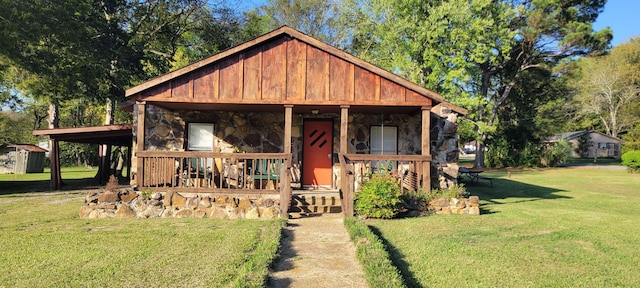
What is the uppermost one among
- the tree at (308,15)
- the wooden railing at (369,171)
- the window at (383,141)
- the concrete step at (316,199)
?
the tree at (308,15)

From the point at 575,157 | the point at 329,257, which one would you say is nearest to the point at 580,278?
the point at 329,257

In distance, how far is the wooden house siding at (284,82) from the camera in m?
8.59

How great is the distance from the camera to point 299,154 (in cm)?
1070

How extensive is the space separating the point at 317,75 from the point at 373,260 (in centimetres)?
538

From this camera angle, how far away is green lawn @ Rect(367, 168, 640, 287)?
14.1 ft

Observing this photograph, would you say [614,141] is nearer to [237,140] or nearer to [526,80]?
[526,80]

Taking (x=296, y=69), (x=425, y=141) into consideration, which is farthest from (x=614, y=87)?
(x=296, y=69)

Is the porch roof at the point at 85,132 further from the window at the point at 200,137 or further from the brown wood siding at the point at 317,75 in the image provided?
the brown wood siding at the point at 317,75

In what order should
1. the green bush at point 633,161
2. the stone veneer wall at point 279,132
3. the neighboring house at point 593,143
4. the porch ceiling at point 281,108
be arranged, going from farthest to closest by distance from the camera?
1. the neighboring house at point 593,143
2. the green bush at point 633,161
3. the stone veneer wall at point 279,132
4. the porch ceiling at point 281,108

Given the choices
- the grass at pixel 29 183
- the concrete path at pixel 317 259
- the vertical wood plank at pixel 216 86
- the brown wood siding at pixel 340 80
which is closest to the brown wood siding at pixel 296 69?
the brown wood siding at pixel 340 80

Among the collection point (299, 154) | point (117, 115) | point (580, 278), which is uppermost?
point (117, 115)

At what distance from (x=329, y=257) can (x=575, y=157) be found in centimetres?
5306

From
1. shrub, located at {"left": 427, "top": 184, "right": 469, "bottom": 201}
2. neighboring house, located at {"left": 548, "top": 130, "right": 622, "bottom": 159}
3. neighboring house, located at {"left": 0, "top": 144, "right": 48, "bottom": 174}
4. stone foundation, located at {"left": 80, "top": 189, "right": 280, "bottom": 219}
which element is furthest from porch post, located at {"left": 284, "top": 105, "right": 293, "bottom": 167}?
neighboring house, located at {"left": 548, "top": 130, "right": 622, "bottom": 159}

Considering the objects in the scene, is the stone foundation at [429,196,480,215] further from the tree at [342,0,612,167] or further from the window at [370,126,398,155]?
the tree at [342,0,612,167]
